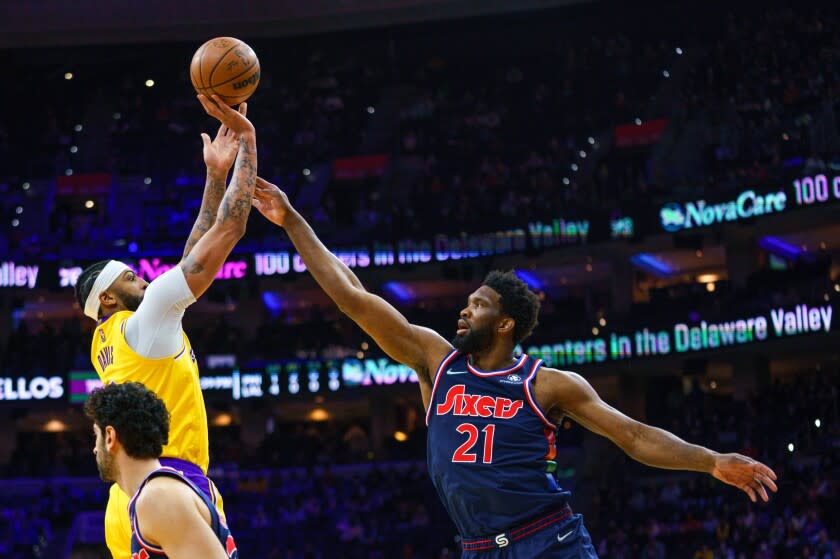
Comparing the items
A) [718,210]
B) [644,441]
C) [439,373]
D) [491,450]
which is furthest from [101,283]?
[718,210]

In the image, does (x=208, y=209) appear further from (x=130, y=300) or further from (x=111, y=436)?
(x=111, y=436)

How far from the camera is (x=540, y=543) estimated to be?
5699mm

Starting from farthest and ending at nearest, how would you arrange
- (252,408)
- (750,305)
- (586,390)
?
(252,408) < (750,305) < (586,390)

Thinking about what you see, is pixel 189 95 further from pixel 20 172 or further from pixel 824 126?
pixel 824 126

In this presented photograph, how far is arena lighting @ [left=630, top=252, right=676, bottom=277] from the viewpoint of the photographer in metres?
30.7

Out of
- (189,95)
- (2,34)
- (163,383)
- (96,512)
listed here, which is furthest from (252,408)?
(163,383)

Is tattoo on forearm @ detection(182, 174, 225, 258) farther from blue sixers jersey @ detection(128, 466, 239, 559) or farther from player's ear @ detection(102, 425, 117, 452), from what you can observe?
blue sixers jersey @ detection(128, 466, 239, 559)

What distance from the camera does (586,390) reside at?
591cm

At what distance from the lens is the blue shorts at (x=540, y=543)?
570 centimetres

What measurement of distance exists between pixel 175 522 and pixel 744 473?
2587 mm

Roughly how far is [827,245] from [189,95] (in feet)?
66.1

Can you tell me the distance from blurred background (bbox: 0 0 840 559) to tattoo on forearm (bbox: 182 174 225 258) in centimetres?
1533

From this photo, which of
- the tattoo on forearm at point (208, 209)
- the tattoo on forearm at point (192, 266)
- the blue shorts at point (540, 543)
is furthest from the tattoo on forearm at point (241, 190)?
the blue shorts at point (540, 543)

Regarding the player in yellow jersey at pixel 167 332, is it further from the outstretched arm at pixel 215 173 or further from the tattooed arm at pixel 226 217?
the outstretched arm at pixel 215 173
